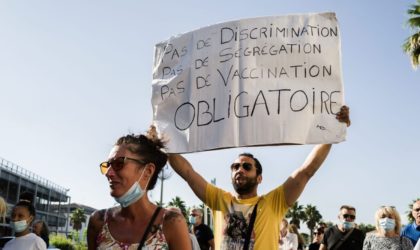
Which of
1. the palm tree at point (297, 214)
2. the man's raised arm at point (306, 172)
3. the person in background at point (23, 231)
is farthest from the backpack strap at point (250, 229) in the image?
the palm tree at point (297, 214)

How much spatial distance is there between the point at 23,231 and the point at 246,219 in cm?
319

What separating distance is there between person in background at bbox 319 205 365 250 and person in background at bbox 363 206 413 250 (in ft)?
1.62

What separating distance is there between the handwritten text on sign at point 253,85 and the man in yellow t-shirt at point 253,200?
0.16 m

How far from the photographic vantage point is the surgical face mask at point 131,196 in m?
2.56

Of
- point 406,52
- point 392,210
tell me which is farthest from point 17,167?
point 392,210

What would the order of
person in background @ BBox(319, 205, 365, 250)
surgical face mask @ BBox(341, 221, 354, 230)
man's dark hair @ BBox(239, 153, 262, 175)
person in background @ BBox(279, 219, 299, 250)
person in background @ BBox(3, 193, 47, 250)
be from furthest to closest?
person in background @ BBox(279, 219, 299, 250) < surgical face mask @ BBox(341, 221, 354, 230) < person in background @ BBox(319, 205, 365, 250) < person in background @ BBox(3, 193, 47, 250) < man's dark hair @ BBox(239, 153, 262, 175)

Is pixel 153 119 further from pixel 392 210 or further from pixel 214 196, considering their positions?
pixel 392 210

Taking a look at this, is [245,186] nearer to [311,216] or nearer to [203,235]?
[203,235]

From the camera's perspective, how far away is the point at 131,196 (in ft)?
8.45

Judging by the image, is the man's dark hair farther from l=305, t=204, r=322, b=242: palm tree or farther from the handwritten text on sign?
l=305, t=204, r=322, b=242: palm tree

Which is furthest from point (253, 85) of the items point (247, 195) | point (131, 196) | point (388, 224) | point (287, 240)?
point (287, 240)

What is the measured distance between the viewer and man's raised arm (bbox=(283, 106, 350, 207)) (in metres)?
3.52

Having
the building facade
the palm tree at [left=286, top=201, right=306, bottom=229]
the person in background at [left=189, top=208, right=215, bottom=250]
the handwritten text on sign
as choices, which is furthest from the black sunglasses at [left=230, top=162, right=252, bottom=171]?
the palm tree at [left=286, top=201, right=306, bottom=229]

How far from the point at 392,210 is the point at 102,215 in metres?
4.47
